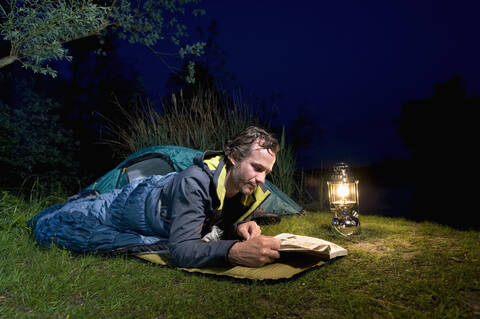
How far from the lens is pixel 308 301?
5.89 feet

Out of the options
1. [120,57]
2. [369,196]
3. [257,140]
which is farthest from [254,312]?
[120,57]

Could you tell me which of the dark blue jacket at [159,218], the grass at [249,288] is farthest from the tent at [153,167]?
the grass at [249,288]

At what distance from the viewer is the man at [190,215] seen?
2055 millimetres

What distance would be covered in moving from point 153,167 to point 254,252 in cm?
252

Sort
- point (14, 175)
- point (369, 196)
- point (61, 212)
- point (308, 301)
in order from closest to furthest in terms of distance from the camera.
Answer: point (308, 301)
point (61, 212)
point (14, 175)
point (369, 196)

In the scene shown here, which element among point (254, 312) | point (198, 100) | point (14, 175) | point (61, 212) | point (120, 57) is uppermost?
point (120, 57)

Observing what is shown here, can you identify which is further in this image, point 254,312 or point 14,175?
point 14,175

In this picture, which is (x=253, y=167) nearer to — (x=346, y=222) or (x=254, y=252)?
(x=254, y=252)

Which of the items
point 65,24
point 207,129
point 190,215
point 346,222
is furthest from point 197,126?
point 190,215

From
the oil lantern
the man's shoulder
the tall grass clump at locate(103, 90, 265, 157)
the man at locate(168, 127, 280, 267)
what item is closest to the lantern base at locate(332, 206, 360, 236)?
the oil lantern

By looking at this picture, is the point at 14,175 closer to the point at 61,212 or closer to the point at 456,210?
the point at 61,212

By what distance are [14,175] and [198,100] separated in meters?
2.84

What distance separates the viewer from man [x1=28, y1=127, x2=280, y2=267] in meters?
2.05

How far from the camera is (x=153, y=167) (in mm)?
4195
